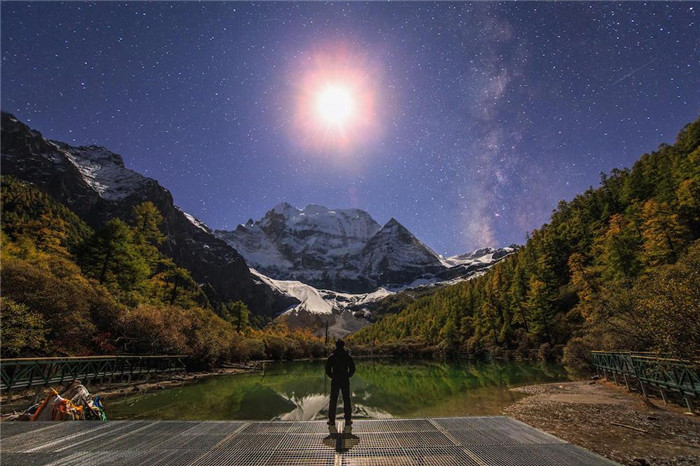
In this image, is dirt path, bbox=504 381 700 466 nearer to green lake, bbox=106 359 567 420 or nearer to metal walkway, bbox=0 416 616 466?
green lake, bbox=106 359 567 420

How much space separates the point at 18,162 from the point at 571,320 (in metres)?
187

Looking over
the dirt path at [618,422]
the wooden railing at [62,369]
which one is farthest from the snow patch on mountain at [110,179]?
the dirt path at [618,422]

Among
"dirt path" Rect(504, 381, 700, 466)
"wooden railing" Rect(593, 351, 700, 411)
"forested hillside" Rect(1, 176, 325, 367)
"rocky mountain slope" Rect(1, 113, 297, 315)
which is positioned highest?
"rocky mountain slope" Rect(1, 113, 297, 315)

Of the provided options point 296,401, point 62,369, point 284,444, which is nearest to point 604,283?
A: point 296,401

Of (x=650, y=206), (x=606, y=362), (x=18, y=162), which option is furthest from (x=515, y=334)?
(x=18, y=162)

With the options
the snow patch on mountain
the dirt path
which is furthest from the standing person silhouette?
the snow patch on mountain

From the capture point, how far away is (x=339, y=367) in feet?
25.5

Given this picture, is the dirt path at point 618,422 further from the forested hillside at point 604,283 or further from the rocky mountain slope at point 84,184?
the rocky mountain slope at point 84,184

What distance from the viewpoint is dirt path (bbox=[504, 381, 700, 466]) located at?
29.4 feet

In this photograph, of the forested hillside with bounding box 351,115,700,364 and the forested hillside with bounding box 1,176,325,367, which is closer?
the forested hillside with bounding box 351,115,700,364

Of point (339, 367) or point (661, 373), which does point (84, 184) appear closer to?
point (339, 367)

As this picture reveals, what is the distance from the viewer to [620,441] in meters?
10.1

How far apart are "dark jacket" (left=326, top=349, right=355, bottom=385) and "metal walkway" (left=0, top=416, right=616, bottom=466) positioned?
1.15 metres

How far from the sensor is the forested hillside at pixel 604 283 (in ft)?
50.1
